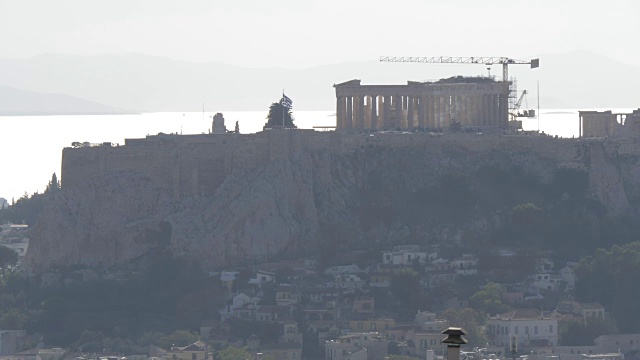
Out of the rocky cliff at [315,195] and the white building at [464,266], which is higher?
the rocky cliff at [315,195]

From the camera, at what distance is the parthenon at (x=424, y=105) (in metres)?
133

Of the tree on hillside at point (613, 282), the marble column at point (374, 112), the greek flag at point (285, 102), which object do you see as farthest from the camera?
the greek flag at point (285, 102)

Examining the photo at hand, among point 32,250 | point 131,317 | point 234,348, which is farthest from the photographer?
point 32,250

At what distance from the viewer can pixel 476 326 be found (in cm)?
11294

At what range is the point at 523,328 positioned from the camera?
4488 inches

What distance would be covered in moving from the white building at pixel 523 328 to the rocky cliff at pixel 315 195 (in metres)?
10.2

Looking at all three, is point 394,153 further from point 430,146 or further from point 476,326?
point 476,326

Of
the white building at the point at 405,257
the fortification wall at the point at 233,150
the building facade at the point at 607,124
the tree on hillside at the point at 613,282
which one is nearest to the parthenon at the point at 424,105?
the fortification wall at the point at 233,150

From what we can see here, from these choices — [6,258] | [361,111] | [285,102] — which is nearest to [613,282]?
[361,111]

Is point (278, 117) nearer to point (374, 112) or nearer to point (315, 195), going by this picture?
point (374, 112)

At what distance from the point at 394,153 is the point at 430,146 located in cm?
172

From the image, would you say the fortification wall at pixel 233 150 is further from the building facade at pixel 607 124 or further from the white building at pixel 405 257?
the white building at pixel 405 257

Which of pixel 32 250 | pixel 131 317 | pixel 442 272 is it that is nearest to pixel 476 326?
pixel 442 272

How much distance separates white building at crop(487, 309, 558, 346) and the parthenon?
2084cm
